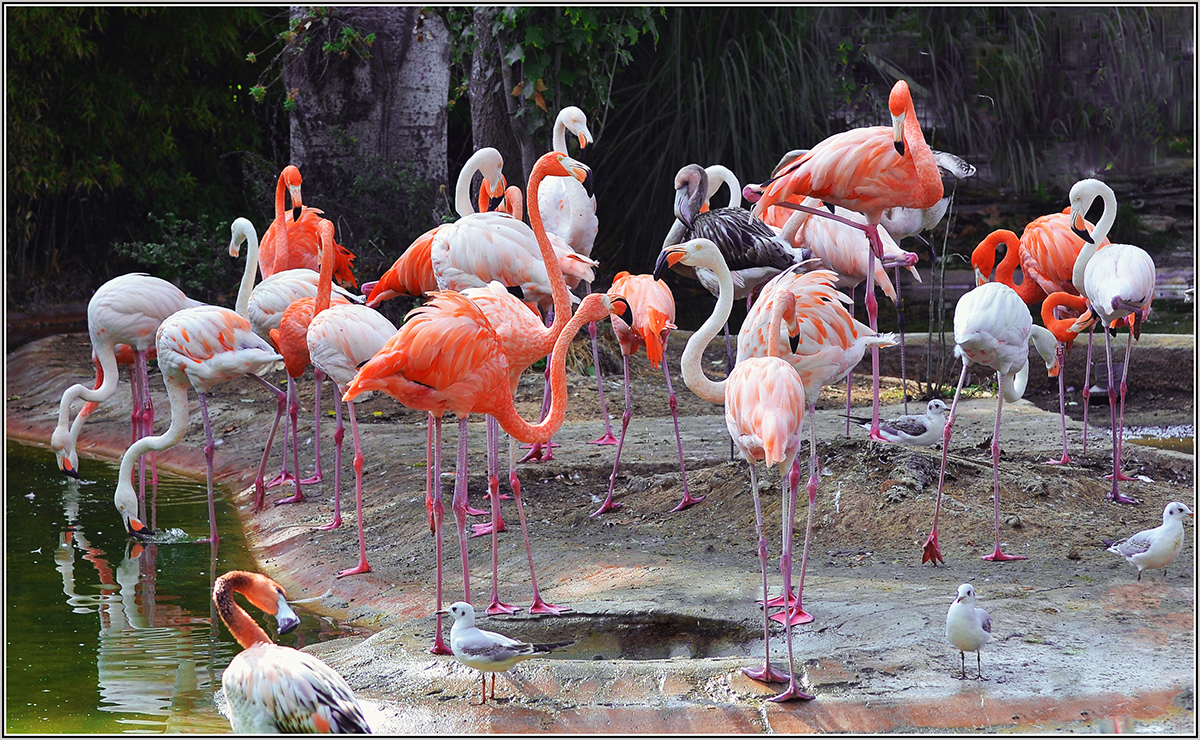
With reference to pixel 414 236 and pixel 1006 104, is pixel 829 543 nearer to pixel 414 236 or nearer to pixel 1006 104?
pixel 414 236

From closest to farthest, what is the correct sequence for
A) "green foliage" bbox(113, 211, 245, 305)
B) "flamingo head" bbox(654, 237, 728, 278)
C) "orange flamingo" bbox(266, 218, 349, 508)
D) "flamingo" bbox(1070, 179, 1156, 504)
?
"flamingo head" bbox(654, 237, 728, 278), "flamingo" bbox(1070, 179, 1156, 504), "orange flamingo" bbox(266, 218, 349, 508), "green foliage" bbox(113, 211, 245, 305)

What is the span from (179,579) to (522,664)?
6.99 feet

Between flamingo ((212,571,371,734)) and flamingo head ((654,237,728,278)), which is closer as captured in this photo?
flamingo ((212,571,371,734))

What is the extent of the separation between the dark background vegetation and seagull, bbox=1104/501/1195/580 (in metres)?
6.18

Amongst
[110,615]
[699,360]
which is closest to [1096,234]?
[699,360]

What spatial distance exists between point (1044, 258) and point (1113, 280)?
2.62 ft

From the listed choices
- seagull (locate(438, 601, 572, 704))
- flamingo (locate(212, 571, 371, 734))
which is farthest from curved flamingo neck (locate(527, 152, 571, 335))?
flamingo (locate(212, 571, 371, 734))

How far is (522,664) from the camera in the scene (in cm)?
337

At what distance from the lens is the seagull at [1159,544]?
3748mm

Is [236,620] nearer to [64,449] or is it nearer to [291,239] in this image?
[64,449]

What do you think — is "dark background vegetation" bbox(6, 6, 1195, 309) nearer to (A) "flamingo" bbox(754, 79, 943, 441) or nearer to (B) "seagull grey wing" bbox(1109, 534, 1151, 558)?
(A) "flamingo" bbox(754, 79, 943, 441)

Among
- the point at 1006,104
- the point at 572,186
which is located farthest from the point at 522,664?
the point at 1006,104

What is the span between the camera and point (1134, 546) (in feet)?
12.5

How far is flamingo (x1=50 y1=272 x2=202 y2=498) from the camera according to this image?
6.04 m
